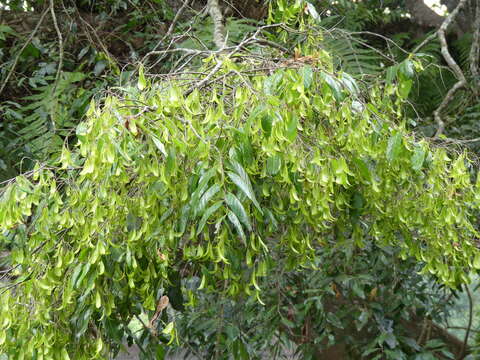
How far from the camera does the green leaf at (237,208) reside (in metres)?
1.09

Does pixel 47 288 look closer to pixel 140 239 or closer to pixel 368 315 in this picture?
pixel 140 239

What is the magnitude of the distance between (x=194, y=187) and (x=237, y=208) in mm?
110

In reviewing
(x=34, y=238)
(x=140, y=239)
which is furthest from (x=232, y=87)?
(x=34, y=238)

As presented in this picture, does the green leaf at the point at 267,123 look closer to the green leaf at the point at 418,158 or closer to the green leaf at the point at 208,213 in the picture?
the green leaf at the point at 208,213

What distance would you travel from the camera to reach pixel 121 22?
11.1 ft

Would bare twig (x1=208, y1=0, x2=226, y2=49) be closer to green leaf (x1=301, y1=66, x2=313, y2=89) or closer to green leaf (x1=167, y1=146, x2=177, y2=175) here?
green leaf (x1=301, y1=66, x2=313, y2=89)

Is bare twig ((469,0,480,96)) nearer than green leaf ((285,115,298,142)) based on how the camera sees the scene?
No

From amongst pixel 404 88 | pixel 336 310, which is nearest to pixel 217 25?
pixel 404 88

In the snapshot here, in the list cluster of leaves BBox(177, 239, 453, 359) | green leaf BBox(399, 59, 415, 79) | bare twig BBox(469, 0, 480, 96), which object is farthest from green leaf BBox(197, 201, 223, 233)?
bare twig BBox(469, 0, 480, 96)

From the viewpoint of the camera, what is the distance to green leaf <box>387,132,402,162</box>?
52.0 inches

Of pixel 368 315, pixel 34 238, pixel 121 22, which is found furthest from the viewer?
pixel 121 22

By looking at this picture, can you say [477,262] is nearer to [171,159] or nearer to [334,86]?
[334,86]

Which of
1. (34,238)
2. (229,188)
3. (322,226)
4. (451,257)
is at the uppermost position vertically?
(229,188)

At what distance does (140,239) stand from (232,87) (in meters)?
0.37
